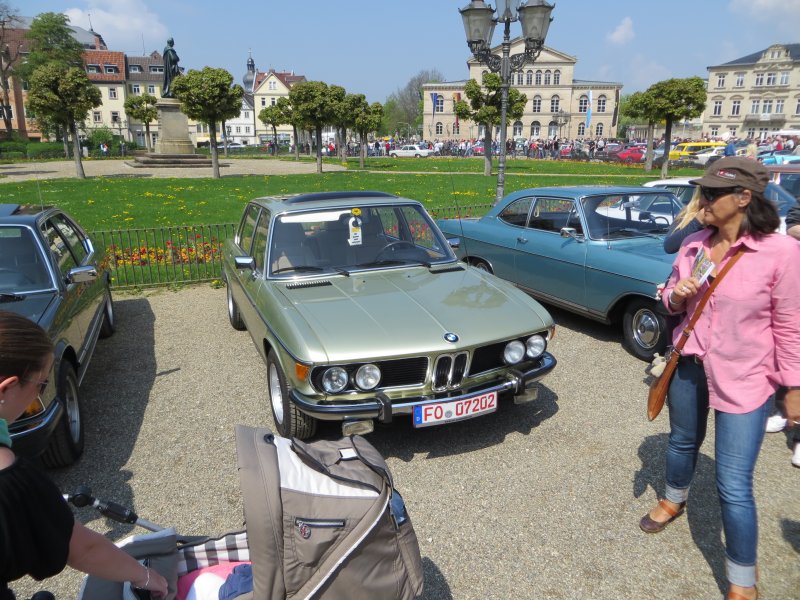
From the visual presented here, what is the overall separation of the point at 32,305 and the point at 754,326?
4.66 metres

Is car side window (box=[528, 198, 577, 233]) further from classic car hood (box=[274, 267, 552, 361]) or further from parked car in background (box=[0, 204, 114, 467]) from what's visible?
parked car in background (box=[0, 204, 114, 467])

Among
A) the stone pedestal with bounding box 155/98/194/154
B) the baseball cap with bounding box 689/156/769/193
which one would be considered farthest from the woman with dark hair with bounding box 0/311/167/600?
the stone pedestal with bounding box 155/98/194/154

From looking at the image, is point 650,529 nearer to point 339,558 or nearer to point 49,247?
point 339,558

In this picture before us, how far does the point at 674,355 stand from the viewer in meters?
2.79

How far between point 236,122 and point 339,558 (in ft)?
344

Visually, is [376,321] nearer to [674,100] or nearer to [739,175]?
[739,175]

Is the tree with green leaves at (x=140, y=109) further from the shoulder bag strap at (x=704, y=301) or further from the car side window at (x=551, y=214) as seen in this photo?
the shoulder bag strap at (x=704, y=301)

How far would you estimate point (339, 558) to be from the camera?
1.78 m

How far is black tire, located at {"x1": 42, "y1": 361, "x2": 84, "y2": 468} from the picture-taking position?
12.5ft

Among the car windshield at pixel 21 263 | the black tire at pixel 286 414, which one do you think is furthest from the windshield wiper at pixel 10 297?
the black tire at pixel 286 414

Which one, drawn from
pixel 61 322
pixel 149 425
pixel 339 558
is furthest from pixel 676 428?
pixel 61 322

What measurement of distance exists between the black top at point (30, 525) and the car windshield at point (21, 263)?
3716 mm

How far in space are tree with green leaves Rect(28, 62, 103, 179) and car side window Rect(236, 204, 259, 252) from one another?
2011 centimetres

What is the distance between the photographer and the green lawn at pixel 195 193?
1420 centimetres
